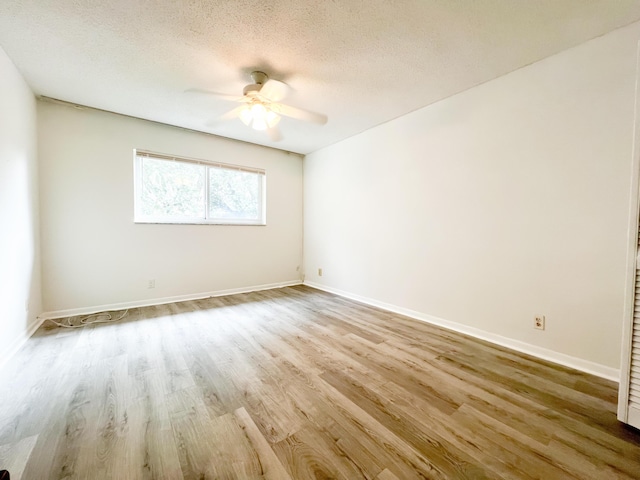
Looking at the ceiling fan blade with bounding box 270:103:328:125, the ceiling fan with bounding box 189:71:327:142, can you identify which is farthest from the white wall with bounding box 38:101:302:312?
the ceiling fan blade with bounding box 270:103:328:125

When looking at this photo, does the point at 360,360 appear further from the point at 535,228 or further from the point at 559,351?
the point at 535,228

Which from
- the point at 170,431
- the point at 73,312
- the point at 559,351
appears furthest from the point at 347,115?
the point at 73,312

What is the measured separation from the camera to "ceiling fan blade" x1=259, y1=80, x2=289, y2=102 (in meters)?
1.91

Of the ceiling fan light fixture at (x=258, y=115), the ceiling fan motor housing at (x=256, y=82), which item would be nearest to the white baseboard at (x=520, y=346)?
the ceiling fan light fixture at (x=258, y=115)

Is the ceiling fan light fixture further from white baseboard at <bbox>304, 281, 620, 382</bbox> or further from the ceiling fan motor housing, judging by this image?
white baseboard at <bbox>304, 281, 620, 382</bbox>

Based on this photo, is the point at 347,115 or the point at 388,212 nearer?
the point at 347,115

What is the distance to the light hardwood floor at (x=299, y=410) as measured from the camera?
1.06 meters

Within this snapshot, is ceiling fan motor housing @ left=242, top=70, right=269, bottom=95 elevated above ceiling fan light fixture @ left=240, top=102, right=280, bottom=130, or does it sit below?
above

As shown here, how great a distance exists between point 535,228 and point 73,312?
4.72 m

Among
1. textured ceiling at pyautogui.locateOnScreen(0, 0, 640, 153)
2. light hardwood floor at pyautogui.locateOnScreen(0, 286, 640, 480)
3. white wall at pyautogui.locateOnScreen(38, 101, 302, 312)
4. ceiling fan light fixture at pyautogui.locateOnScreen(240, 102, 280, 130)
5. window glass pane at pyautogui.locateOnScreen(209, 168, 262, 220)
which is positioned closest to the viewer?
light hardwood floor at pyautogui.locateOnScreen(0, 286, 640, 480)

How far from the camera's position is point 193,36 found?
175 centimetres

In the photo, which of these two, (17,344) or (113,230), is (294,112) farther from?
(17,344)

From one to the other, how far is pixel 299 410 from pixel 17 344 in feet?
8.10

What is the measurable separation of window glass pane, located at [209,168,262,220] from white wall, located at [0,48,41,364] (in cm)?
177
